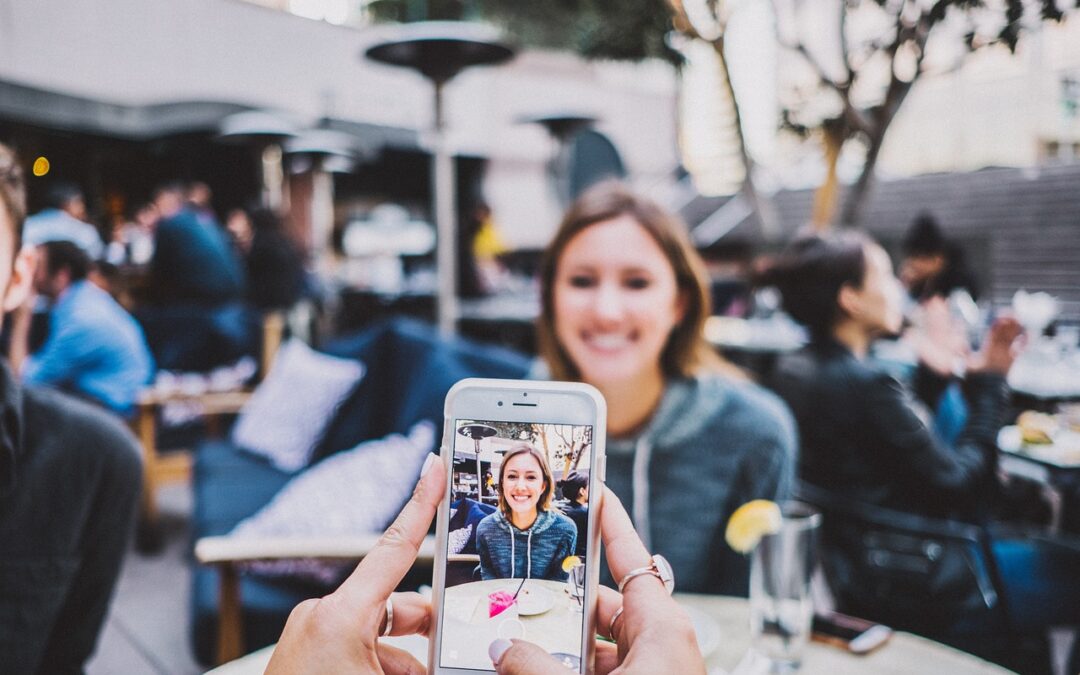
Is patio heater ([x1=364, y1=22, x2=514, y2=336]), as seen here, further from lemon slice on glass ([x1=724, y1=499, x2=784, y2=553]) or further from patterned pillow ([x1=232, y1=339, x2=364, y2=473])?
Answer: lemon slice on glass ([x1=724, y1=499, x2=784, y2=553])

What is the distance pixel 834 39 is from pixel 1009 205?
3.96 ft

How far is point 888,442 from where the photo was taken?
6.20ft

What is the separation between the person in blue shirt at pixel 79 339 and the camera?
10.7ft

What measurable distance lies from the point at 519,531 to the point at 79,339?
10.8 feet

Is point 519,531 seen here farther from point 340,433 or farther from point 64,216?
point 64,216

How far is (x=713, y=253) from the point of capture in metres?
12.3

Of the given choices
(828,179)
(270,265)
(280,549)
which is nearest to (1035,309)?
(828,179)

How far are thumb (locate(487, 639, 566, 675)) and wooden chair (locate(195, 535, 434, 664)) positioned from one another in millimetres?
1031

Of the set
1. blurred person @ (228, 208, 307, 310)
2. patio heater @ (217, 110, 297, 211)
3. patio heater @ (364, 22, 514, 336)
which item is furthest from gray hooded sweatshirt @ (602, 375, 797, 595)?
patio heater @ (217, 110, 297, 211)

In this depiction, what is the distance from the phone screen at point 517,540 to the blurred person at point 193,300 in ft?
15.3

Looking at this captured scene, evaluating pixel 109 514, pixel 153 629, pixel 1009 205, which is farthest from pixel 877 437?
pixel 153 629

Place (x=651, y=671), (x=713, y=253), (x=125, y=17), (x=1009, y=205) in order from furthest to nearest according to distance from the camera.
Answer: (x=713, y=253) → (x=1009, y=205) → (x=125, y=17) → (x=651, y=671)

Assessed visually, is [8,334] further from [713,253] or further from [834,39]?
[713,253]

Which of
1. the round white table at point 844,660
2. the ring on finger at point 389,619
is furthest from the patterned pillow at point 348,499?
the ring on finger at point 389,619
